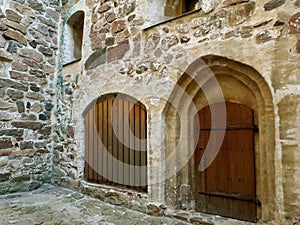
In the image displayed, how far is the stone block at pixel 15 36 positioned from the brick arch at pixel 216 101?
240 centimetres

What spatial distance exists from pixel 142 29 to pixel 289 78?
1.58 meters

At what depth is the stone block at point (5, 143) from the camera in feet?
10.3

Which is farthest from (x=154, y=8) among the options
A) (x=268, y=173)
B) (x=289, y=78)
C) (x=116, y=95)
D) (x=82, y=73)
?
(x=268, y=173)

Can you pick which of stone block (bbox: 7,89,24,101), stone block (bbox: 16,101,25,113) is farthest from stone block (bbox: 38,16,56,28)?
stone block (bbox: 16,101,25,113)

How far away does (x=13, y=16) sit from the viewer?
336 cm

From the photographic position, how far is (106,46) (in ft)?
10.0

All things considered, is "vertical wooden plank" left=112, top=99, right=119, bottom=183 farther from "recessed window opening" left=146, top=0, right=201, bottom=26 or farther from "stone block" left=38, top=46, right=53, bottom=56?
"stone block" left=38, top=46, right=53, bottom=56

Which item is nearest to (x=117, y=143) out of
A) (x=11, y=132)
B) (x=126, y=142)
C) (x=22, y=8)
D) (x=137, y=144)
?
(x=126, y=142)

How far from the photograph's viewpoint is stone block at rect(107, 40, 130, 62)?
2848 millimetres

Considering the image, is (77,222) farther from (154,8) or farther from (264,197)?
(154,8)

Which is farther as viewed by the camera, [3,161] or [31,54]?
[31,54]

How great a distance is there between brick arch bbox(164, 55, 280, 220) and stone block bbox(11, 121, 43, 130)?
2.10 metres

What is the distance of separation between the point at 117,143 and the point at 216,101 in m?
1.25

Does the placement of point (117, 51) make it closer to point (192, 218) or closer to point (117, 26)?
point (117, 26)
